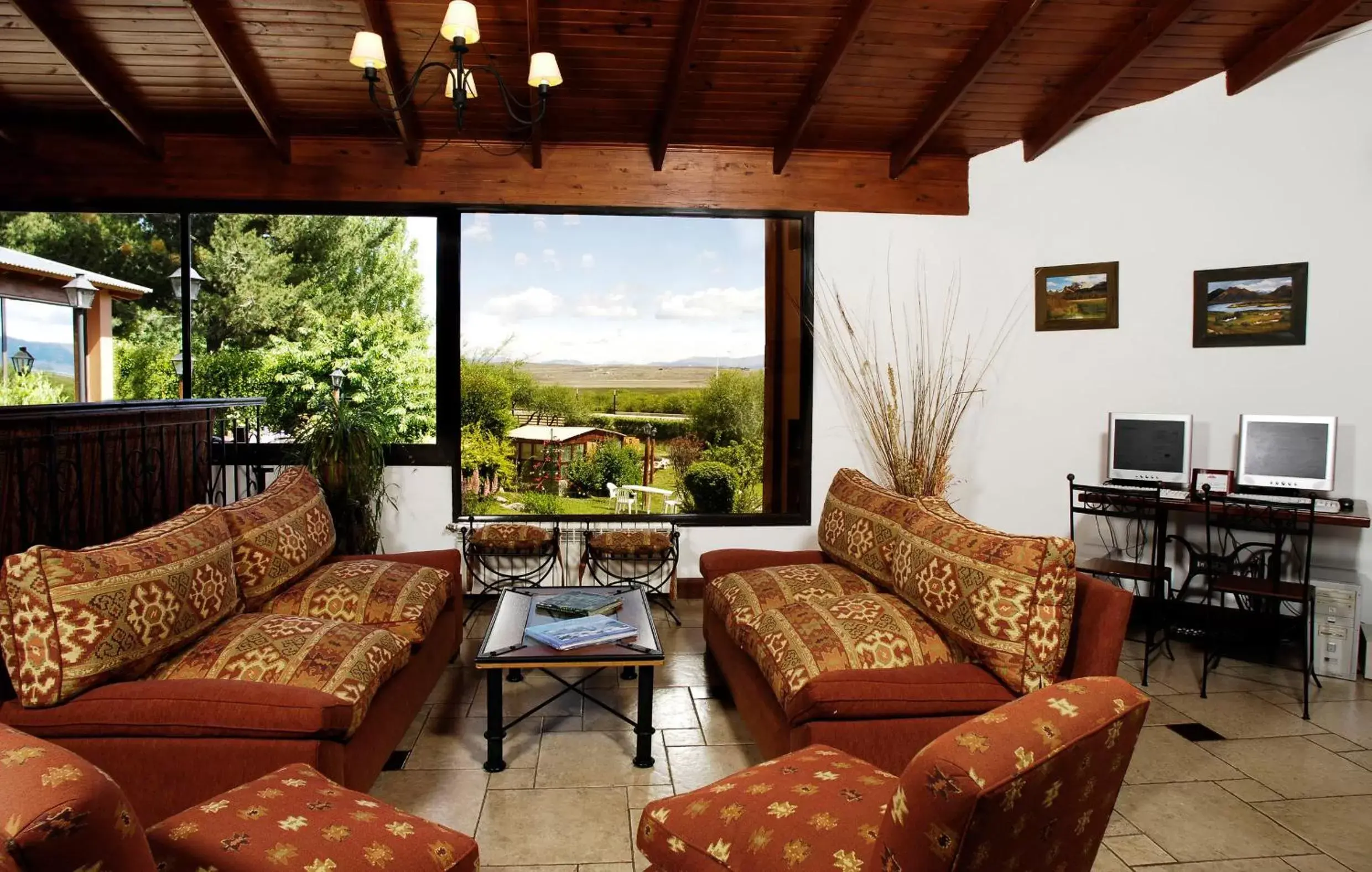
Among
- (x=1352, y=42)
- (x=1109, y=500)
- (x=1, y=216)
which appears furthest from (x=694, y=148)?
(x=1, y=216)

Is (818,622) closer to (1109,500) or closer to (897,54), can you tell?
(1109,500)

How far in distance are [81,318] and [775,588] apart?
4.67 metres

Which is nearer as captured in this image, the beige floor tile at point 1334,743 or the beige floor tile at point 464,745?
the beige floor tile at point 464,745

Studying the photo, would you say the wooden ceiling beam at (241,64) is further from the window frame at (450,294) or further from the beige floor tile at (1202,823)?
the beige floor tile at (1202,823)

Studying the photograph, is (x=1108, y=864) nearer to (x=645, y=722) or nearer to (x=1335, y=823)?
(x=1335, y=823)

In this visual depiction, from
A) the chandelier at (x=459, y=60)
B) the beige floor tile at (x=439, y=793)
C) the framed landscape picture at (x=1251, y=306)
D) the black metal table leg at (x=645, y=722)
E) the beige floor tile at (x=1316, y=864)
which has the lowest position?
the beige floor tile at (x=1316, y=864)

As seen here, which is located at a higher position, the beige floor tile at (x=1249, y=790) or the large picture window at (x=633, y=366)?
the large picture window at (x=633, y=366)

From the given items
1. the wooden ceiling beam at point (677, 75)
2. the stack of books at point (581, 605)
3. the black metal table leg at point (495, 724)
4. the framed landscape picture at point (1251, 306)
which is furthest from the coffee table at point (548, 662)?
the framed landscape picture at point (1251, 306)

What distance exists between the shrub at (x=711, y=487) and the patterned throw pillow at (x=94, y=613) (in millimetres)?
3584

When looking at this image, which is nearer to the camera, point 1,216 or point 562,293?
point 1,216

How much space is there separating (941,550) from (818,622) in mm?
456

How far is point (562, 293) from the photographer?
581cm

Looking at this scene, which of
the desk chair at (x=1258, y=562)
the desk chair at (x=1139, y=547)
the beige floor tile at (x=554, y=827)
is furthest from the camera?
the desk chair at (x=1139, y=547)

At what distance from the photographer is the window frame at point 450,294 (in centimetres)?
521
